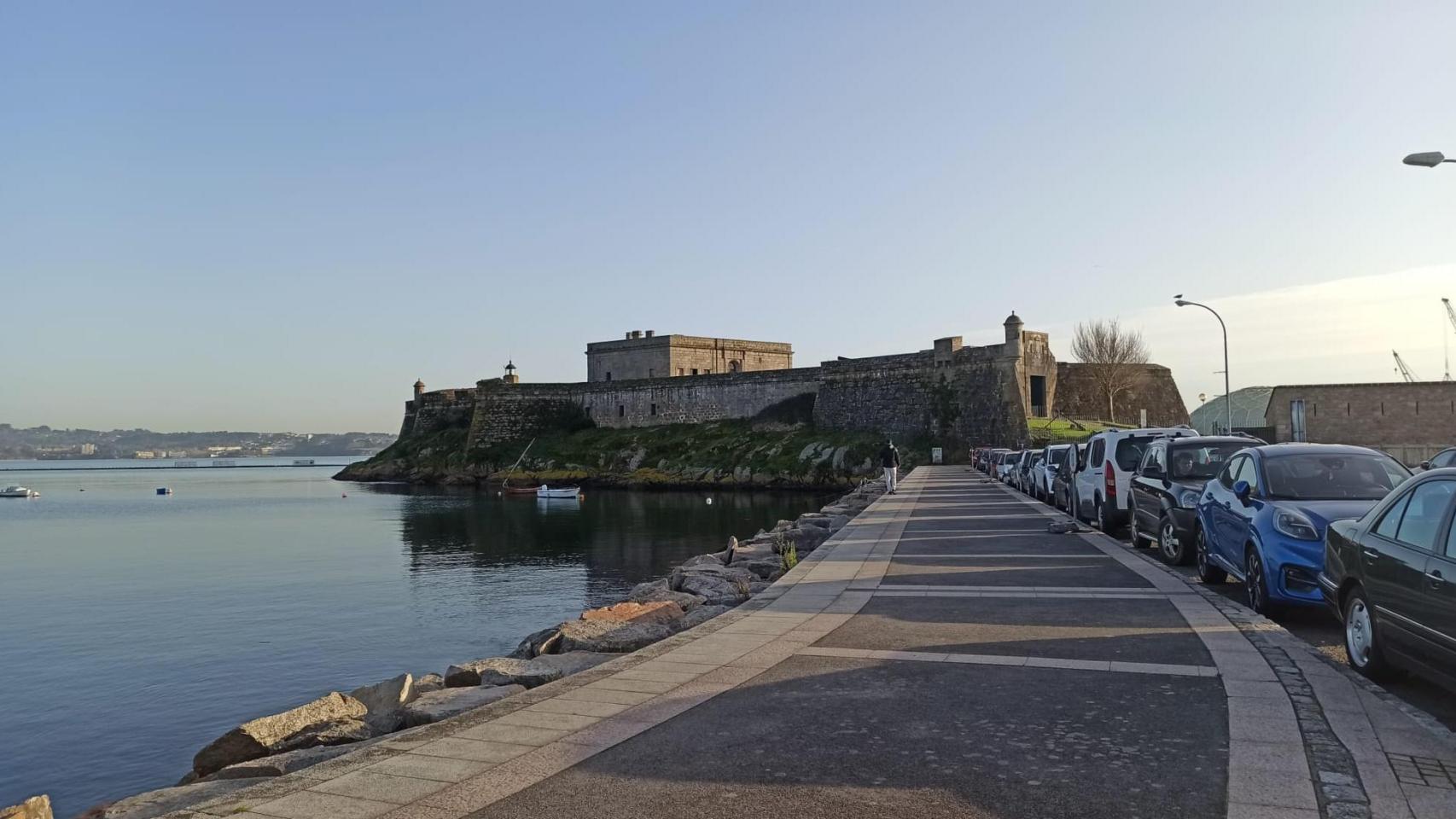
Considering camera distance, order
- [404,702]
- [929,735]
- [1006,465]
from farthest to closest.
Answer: [1006,465] < [404,702] < [929,735]

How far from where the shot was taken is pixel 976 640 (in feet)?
29.6

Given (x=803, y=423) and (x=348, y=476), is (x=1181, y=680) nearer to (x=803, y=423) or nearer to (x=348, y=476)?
(x=803, y=423)

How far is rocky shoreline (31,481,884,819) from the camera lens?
7.38 metres

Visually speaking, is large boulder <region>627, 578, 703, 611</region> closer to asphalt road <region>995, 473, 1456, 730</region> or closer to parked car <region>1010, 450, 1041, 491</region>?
asphalt road <region>995, 473, 1456, 730</region>

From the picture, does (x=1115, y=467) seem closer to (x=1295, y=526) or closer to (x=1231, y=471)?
(x=1231, y=471)

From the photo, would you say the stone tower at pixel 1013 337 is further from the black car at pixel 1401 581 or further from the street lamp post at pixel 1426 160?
Answer: the black car at pixel 1401 581

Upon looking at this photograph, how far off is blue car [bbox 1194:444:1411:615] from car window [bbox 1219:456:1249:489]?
0.01 m

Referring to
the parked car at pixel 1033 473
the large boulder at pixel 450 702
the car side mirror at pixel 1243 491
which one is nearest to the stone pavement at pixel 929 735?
the large boulder at pixel 450 702

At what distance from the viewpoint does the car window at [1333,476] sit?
10.8m

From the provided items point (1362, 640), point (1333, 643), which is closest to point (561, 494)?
point (1333, 643)

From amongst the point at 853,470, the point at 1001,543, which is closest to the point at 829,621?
the point at 1001,543

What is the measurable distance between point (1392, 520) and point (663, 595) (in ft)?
35.8

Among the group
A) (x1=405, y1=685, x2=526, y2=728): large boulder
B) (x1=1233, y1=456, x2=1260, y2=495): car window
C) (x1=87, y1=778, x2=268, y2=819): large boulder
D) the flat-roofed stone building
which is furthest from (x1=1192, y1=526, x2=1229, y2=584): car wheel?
the flat-roofed stone building

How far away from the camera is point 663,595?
16141 millimetres
